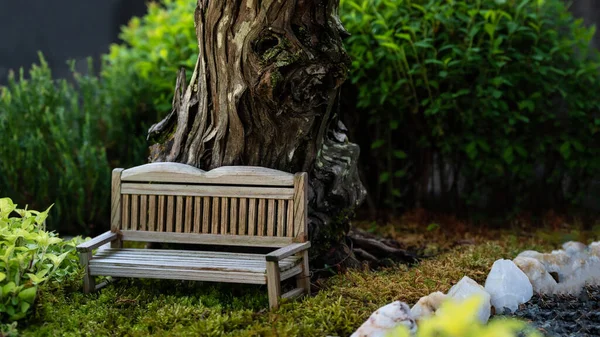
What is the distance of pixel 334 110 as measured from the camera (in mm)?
5223

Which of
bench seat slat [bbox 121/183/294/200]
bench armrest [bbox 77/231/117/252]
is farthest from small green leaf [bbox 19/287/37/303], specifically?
bench seat slat [bbox 121/183/294/200]

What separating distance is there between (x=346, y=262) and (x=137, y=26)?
553 centimetres

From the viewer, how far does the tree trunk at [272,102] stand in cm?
445

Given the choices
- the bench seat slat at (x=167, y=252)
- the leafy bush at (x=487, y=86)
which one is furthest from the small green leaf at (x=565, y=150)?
the bench seat slat at (x=167, y=252)

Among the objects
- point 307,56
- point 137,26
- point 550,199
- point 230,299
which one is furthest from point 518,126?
point 137,26

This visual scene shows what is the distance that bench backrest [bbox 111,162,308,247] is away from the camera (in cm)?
444

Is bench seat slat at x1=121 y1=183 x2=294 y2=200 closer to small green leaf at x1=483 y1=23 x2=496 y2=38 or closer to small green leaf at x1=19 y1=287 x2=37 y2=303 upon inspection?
small green leaf at x1=19 y1=287 x2=37 y2=303

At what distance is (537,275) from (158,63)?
4.26 meters

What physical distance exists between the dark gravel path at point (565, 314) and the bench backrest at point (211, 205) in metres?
1.47

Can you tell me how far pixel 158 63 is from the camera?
6906 mm

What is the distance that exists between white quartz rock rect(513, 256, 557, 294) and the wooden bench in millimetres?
1458

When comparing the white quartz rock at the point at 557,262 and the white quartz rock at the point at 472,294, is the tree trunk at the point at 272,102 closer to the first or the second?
the white quartz rock at the point at 472,294

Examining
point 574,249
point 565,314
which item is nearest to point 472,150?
point 574,249

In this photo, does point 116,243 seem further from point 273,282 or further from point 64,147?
point 64,147
